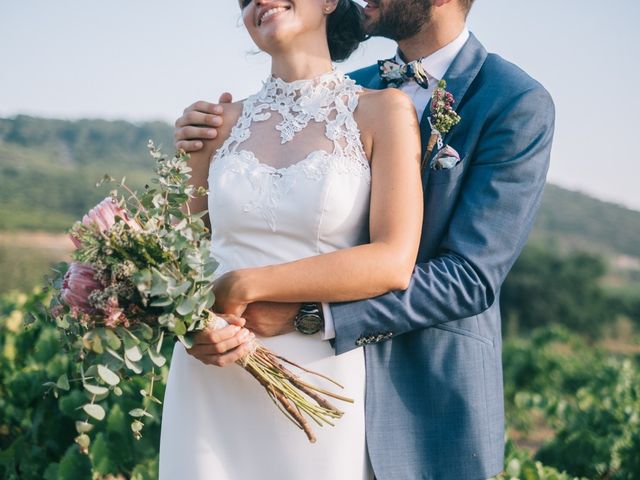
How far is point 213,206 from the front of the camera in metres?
2.95

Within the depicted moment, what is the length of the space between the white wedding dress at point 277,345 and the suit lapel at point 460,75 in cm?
30

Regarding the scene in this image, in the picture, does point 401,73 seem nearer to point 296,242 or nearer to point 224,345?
point 296,242

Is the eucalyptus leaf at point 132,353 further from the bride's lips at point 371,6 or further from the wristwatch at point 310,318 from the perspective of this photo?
the bride's lips at point 371,6

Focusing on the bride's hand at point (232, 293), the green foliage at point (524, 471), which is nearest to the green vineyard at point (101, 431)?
the green foliage at point (524, 471)

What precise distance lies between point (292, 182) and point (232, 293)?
479 mm

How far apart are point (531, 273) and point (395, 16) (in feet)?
101

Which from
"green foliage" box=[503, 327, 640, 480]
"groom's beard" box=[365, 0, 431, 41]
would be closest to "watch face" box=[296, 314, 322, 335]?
"groom's beard" box=[365, 0, 431, 41]

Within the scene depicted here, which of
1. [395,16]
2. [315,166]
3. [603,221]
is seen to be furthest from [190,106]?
[603,221]

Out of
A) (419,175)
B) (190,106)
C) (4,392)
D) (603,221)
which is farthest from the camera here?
(603,221)

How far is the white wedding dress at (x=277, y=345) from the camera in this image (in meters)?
2.75

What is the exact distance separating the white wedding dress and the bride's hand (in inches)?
9.0

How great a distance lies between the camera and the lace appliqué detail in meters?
2.82

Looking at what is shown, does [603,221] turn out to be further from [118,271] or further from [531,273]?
[118,271]

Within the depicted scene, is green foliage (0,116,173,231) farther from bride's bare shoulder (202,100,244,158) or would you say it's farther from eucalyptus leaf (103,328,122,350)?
eucalyptus leaf (103,328,122,350)
